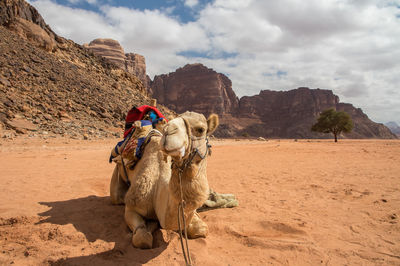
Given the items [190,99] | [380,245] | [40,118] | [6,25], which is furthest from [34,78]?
[190,99]

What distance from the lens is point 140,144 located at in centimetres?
411

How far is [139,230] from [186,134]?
1.71 m

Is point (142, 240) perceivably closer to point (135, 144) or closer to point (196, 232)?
point (196, 232)

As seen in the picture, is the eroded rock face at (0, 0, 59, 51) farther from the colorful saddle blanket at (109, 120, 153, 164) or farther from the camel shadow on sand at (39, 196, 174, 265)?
the colorful saddle blanket at (109, 120, 153, 164)

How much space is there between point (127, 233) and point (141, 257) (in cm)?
74

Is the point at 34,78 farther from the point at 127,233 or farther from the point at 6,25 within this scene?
the point at 127,233

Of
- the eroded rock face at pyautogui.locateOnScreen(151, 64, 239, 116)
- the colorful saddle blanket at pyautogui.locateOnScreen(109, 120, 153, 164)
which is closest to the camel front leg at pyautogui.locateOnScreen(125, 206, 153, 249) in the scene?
the colorful saddle blanket at pyautogui.locateOnScreen(109, 120, 153, 164)

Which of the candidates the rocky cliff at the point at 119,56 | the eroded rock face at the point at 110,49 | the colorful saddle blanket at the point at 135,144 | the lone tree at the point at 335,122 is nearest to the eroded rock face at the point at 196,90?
the rocky cliff at the point at 119,56

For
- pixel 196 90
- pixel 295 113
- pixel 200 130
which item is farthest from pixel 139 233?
pixel 196 90

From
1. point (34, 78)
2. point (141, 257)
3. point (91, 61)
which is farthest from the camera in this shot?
point (91, 61)

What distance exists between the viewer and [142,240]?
2.92 meters

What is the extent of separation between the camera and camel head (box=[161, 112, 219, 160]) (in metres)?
1.81

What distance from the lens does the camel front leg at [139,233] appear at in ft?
9.62

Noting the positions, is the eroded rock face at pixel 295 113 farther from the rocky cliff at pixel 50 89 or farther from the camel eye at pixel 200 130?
the camel eye at pixel 200 130
